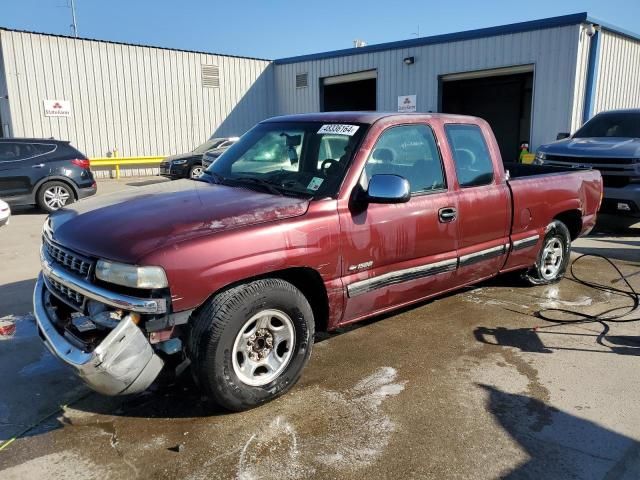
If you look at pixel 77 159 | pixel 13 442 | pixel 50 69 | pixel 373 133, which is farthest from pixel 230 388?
pixel 50 69

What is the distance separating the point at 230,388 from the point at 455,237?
2202 mm

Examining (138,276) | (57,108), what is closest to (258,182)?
(138,276)

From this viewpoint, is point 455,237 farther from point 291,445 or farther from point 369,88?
point 369,88

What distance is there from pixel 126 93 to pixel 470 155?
715 inches

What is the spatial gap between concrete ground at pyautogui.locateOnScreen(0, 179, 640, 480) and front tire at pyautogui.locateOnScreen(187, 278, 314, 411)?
176 millimetres

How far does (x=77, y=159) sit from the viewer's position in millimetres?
11188

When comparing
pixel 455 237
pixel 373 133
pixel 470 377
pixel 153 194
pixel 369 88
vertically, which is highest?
pixel 369 88

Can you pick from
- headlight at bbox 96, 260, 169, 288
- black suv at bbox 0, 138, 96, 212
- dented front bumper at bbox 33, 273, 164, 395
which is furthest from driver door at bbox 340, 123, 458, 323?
black suv at bbox 0, 138, 96, 212

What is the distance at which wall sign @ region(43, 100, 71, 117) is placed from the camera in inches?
722

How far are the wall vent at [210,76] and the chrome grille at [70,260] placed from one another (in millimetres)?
19958

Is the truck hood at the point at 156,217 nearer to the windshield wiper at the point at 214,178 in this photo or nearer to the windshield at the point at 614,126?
the windshield wiper at the point at 214,178

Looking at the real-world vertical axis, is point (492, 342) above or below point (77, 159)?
below

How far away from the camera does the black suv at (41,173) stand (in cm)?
1044

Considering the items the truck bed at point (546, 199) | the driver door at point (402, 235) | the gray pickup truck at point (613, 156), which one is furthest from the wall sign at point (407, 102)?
the driver door at point (402, 235)
